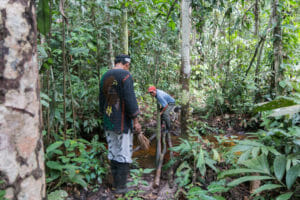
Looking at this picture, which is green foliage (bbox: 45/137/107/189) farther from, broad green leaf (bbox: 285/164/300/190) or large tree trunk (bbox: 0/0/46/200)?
broad green leaf (bbox: 285/164/300/190)

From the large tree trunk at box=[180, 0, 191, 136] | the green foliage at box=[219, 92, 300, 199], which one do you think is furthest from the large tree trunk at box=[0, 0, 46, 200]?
the large tree trunk at box=[180, 0, 191, 136]

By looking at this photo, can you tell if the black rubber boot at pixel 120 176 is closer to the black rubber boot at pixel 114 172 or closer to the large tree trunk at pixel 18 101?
the black rubber boot at pixel 114 172

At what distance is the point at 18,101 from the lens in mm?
917

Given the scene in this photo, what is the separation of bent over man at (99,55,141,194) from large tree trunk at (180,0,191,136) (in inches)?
51.6

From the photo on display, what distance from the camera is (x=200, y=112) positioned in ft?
24.8

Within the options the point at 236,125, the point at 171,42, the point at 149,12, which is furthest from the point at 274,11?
the point at 171,42

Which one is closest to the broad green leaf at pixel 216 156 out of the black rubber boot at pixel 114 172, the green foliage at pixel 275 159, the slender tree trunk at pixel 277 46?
the green foliage at pixel 275 159

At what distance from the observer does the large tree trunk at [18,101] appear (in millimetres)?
879

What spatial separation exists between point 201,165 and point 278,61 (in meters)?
2.62

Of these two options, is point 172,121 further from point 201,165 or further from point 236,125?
point 201,165

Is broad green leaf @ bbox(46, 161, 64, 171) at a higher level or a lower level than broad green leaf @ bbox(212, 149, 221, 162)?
higher

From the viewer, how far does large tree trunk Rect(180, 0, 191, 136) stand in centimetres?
376

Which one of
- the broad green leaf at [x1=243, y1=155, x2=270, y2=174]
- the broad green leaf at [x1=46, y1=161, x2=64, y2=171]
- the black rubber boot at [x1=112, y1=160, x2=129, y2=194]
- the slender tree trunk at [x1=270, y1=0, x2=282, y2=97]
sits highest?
the slender tree trunk at [x1=270, y1=0, x2=282, y2=97]

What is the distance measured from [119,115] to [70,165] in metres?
Result: 0.91
